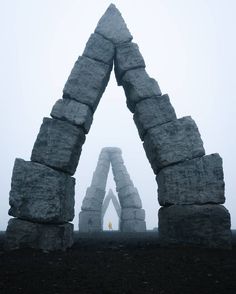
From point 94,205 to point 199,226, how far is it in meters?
12.0

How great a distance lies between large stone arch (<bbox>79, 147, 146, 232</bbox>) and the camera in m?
16.6

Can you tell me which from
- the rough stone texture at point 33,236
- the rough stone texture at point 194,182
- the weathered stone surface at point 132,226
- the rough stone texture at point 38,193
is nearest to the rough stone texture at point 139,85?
the rough stone texture at point 194,182

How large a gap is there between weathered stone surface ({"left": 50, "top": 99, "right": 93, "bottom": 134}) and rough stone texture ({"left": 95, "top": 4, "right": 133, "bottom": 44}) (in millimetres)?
1904

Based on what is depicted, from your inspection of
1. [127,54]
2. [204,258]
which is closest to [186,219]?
[204,258]

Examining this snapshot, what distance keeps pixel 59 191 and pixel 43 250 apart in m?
1.10

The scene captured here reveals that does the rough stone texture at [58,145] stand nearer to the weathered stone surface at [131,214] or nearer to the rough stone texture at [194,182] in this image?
the rough stone texture at [194,182]

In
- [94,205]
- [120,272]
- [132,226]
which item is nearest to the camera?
[120,272]

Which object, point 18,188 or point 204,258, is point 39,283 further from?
point 18,188

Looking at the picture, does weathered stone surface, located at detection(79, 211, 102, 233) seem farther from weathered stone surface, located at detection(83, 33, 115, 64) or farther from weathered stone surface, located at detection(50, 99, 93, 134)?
weathered stone surface, located at detection(83, 33, 115, 64)

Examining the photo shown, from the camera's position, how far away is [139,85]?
22.5 feet

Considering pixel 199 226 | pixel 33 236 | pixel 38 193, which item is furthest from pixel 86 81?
pixel 199 226

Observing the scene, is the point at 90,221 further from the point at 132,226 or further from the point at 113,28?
the point at 113,28

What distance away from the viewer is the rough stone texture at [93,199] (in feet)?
56.2

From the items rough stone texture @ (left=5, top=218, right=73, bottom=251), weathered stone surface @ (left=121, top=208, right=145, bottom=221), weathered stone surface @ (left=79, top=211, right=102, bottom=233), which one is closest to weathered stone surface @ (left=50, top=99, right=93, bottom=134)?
rough stone texture @ (left=5, top=218, right=73, bottom=251)
